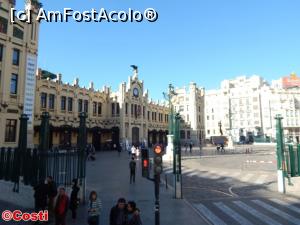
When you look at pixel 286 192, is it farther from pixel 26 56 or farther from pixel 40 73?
pixel 40 73

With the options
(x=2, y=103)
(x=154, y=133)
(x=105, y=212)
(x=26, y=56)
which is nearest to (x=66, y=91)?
(x=26, y=56)

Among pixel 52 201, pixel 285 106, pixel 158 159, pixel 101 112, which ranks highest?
pixel 285 106

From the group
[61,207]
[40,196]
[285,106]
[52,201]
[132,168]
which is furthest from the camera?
[285,106]

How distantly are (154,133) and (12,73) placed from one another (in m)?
43.6

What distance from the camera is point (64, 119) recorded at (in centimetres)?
4612

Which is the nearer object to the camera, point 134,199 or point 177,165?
point 134,199

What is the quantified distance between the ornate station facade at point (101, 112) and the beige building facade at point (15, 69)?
8.69 meters

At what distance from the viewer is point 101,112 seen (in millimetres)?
55812

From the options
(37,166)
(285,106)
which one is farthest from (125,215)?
(285,106)

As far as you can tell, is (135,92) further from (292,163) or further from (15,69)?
(292,163)

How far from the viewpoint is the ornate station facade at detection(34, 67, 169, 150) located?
144ft

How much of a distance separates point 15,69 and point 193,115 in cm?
6201

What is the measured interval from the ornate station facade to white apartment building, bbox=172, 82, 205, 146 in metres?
14.6

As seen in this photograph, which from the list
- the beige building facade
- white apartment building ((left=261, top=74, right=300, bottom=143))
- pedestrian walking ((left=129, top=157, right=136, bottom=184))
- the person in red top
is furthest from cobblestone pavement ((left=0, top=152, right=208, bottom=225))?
white apartment building ((left=261, top=74, right=300, bottom=143))
